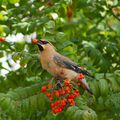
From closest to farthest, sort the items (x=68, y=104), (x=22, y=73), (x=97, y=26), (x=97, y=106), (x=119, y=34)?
(x=68, y=104)
(x=97, y=106)
(x=22, y=73)
(x=119, y=34)
(x=97, y=26)

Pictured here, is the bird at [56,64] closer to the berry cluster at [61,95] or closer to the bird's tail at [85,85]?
the bird's tail at [85,85]

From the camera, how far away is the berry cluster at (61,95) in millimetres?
5258

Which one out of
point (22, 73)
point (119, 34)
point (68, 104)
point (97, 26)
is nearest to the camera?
point (68, 104)

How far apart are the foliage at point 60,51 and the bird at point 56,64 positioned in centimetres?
14

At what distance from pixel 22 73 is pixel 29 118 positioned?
0.93m

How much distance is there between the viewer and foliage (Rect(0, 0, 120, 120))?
5.61 m

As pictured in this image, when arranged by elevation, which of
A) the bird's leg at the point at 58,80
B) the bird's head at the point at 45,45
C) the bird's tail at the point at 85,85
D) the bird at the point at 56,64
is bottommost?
the bird's tail at the point at 85,85

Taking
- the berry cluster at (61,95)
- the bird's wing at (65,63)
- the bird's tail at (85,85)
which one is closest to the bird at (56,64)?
the bird's wing at (65,63)

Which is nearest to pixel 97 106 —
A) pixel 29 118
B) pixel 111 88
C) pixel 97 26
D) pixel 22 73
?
pixel 111 88

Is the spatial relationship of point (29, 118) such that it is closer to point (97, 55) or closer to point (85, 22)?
point (97, 55)

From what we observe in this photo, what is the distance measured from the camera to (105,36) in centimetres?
783

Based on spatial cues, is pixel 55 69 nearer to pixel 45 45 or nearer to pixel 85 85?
pixel 45 45

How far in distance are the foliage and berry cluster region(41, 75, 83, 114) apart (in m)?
0.09

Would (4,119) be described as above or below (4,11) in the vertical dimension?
below
